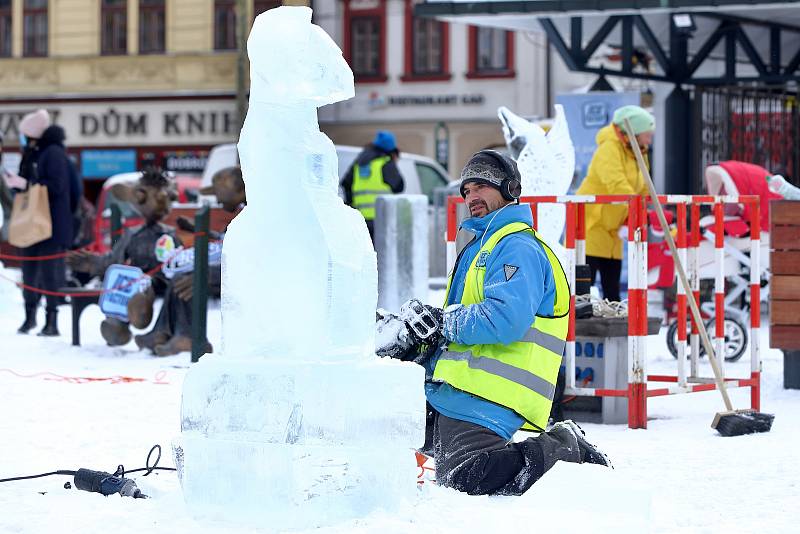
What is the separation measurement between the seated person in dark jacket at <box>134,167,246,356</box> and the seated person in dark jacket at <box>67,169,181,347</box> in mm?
137

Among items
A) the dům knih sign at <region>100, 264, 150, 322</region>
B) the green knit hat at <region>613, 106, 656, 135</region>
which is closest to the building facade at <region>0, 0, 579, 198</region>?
the dům knih sign at <region>100, 264, 150, 322</region>

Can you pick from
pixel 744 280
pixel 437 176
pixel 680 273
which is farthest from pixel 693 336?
pixel 437 176

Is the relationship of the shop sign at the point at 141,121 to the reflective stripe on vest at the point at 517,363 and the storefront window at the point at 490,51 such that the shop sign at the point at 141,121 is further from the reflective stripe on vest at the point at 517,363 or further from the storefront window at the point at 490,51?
the reflective stripe on vest at the point at 517,363

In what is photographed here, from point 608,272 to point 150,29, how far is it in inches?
992

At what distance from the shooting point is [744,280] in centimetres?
1069

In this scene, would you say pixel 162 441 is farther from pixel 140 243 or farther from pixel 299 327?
pixel 140 243

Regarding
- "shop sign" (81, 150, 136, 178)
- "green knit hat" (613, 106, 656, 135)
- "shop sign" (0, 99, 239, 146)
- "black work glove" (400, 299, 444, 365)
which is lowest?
"black work glove" (400, 299, 444, 365)

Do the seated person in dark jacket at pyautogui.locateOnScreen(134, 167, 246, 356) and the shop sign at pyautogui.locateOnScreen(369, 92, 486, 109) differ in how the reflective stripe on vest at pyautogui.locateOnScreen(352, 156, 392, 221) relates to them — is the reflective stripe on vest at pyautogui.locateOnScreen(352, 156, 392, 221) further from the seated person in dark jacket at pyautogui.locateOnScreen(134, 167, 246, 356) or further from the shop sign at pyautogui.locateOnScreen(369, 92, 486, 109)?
the shop sign at pyautogui.locateOnScreen(369, 92, 486, 109)

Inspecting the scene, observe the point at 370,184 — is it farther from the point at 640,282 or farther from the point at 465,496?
the point at 465,496

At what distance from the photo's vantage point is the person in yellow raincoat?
29.8 ft

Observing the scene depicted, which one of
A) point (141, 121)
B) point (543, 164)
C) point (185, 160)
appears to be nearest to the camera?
point (543, 164)

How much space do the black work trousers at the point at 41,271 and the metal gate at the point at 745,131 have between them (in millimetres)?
6605

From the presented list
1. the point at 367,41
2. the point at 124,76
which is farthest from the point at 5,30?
the point at 367,41

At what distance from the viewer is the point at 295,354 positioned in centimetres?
438
